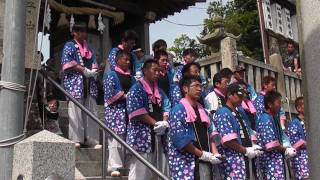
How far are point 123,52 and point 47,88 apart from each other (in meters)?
1.32

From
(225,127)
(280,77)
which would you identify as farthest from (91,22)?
(225,127)

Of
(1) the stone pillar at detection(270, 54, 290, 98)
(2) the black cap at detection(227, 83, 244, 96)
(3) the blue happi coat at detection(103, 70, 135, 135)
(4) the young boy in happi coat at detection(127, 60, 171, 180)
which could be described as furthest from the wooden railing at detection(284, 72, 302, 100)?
(3) the blue happi coat at detection(103, 70, 135, 135)

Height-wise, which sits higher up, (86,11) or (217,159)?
(86,11)

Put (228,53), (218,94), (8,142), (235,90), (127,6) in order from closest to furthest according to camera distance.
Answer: (8,142), (235,90), (218,94), (228,53), (127,6)

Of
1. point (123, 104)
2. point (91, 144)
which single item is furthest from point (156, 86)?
point (91, 144)

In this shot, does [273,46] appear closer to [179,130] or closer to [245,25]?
[245,25]

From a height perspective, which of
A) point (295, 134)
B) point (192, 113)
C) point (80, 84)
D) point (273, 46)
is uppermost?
point (273, 46)

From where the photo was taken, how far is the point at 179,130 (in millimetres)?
5395

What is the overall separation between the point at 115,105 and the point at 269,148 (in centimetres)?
222

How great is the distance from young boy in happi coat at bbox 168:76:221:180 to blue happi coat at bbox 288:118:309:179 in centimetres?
253

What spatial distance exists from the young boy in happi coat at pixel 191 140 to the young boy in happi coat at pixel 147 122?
32 centimetres

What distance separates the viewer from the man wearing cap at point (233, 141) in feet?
19.2

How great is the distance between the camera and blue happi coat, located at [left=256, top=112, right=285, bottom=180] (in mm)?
6715

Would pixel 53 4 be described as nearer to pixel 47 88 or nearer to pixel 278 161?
pixel 47 88
